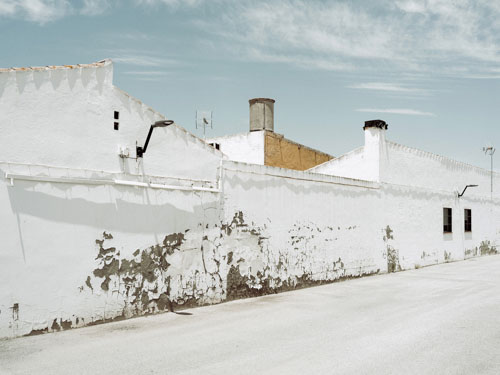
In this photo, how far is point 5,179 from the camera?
21.5 ft

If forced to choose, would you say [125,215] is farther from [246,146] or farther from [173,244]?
[246,146]

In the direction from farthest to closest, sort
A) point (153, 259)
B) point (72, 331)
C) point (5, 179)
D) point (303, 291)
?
point (303, 291), point (153, 259), point (72, 331), point (5, 179)

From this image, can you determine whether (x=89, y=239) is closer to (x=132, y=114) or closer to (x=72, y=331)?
(x=72, y=331)

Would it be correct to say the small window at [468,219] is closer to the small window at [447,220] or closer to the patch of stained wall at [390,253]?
the small window at [447,220]

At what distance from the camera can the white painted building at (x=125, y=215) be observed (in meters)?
6.84

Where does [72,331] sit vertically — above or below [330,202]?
below

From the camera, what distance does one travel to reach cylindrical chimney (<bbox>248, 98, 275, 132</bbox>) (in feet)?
63.9

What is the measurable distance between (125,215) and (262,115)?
40.5 ft

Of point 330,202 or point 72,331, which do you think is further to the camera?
point 330,202

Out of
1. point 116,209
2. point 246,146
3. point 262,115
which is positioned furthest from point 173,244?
point 262,115

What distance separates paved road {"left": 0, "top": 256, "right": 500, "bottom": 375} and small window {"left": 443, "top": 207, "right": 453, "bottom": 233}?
1001 centimetres

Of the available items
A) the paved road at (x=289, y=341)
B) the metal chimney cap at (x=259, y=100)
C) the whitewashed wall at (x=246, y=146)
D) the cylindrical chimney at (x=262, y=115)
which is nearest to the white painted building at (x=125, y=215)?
the paved road at (x=289, y=341)

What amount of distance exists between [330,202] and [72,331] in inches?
320

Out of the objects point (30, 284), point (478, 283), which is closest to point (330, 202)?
point (478, 283)
